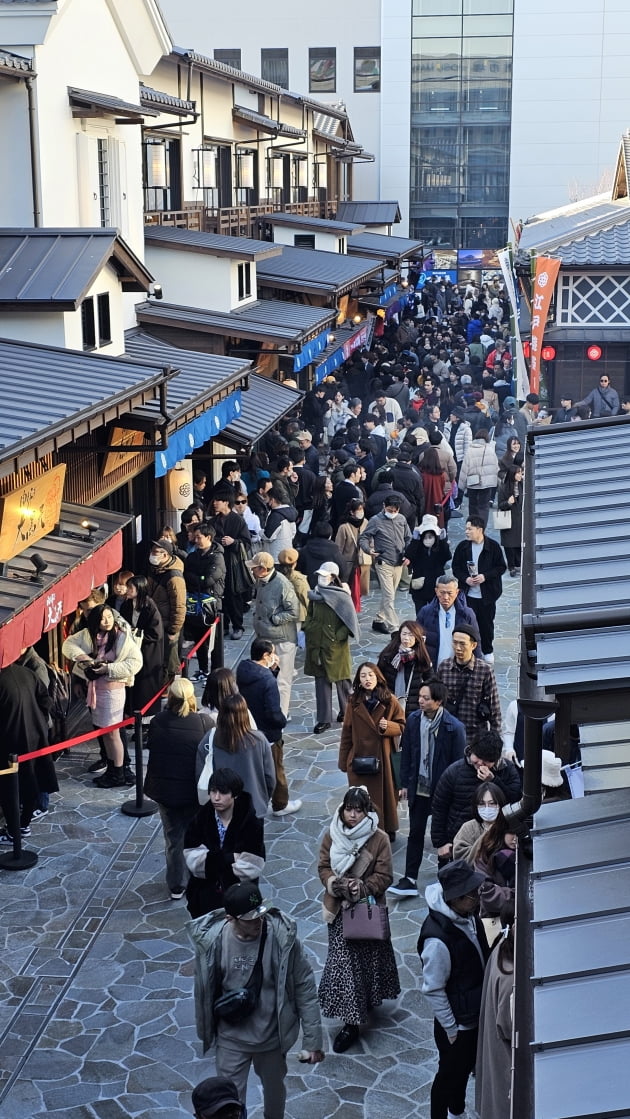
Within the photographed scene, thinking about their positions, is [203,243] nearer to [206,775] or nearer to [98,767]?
[98,767]

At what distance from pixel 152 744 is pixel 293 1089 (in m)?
2.71

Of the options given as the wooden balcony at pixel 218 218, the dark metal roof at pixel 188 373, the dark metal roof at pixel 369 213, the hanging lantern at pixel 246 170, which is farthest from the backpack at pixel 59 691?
the dark metal roof at pixel 369 213

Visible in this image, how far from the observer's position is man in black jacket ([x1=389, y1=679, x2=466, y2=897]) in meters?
8.95

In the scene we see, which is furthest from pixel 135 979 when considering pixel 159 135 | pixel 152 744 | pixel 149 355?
pixel 159 135

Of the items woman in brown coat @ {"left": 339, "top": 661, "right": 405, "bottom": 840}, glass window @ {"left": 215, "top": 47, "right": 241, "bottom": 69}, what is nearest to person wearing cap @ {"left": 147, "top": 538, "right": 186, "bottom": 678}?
woman in brown coat @ {"left": 339, "top": 661, "right": 405, "bottom": 840}

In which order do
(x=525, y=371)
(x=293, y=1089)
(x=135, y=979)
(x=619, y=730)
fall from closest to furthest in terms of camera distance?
(x=619, y=730) < (x=293, y=1089) < (x=135, y=979) < (x=525, y=371)

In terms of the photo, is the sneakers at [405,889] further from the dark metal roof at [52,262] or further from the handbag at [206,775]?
the dark metal roof at [52,262]

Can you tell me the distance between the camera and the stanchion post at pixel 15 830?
10039mm

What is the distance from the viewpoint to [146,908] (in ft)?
31.1

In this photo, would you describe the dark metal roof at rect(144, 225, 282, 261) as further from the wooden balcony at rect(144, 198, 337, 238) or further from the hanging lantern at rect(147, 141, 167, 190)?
the hanging lantern at rect(147, 141, 167, 190)

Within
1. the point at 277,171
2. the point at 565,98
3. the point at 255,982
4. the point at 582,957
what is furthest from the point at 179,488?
the point at 565,98

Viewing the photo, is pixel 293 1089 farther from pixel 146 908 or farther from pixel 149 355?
pixel 149 355

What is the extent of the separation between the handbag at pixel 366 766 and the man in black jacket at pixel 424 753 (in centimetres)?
24

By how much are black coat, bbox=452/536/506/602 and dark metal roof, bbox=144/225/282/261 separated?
9.06 meters
